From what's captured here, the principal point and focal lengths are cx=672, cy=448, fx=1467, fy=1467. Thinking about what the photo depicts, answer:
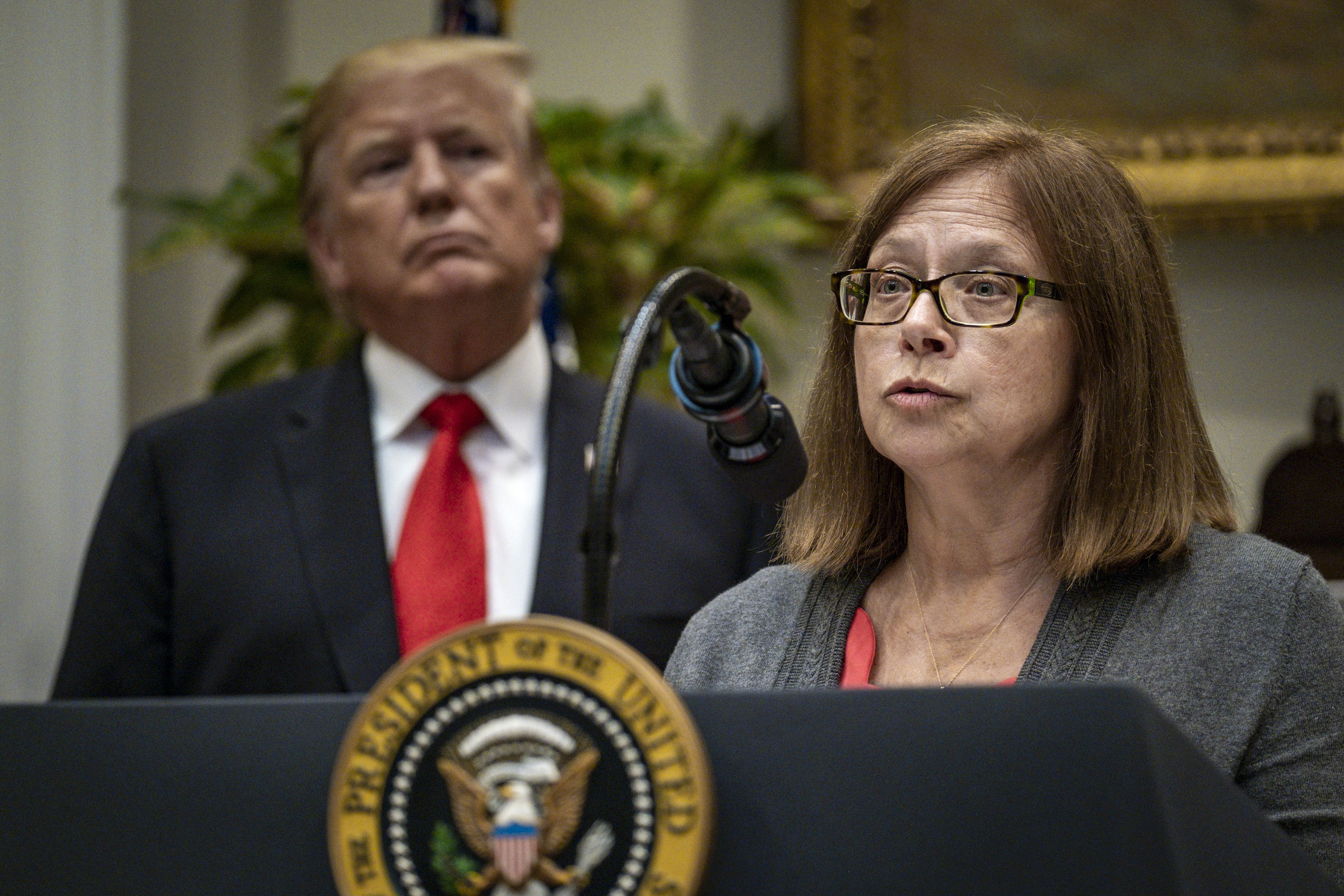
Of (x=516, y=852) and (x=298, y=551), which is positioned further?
(x=298, y=551)

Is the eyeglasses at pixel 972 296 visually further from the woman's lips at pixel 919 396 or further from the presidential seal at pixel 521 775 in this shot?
the presidential seal at pixel 521 775

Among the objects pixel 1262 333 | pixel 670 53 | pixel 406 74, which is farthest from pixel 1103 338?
pixel 670 53

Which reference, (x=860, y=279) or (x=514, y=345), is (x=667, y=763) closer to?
(x=860, y=279)

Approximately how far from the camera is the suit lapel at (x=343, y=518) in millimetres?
2113

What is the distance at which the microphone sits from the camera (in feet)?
3.58

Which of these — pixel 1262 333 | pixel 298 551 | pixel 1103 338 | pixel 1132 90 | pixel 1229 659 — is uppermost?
pixel 1132 90

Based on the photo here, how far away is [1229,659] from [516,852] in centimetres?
79

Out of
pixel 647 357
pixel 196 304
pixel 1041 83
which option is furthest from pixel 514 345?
pixel 196 304

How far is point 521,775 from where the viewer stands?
0.78 meters

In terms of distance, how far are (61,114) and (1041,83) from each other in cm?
248

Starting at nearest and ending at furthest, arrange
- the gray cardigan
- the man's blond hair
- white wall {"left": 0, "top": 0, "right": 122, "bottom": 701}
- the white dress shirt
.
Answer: the gray cardigan → the white dress shirt → the man's blond hair → white wall {"left": 0, "top": 0, "right": 122, "bottom": 701}

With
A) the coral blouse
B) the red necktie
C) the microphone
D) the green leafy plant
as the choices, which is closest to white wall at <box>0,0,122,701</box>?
the green leafy plant

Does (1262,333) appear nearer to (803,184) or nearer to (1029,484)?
(803,184)

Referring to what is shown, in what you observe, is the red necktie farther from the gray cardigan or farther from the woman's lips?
the woman's lips
